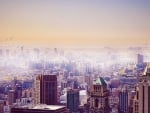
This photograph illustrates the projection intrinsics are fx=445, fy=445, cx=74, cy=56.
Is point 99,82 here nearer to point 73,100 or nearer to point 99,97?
point 99,97

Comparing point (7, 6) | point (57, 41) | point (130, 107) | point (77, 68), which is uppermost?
point (7, 6)

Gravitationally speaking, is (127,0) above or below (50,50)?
above

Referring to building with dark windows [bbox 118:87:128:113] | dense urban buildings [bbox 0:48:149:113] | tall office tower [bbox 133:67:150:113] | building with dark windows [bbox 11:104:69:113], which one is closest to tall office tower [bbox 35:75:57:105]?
dense urban buildings [bbox 0:48:149:113]

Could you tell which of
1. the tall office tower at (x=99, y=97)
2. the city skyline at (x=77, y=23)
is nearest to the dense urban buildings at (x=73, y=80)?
the tall office tower at (x=99, y=97)

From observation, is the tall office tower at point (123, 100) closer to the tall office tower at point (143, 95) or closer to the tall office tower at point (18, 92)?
the tall office tower at point (143, 95)

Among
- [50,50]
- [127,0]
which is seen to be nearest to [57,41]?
[50,50]

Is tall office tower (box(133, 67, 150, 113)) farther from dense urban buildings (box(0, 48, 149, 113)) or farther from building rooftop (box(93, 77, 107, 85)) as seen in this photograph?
building rooftop (box(93, 77, 107, 85))

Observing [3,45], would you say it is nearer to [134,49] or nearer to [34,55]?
[34,55]
